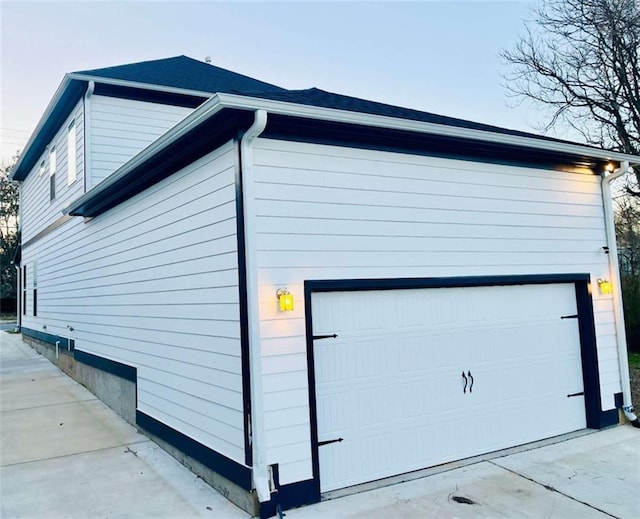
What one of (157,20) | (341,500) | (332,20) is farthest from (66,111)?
(341,500)

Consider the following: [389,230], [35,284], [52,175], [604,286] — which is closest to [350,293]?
[389,230]

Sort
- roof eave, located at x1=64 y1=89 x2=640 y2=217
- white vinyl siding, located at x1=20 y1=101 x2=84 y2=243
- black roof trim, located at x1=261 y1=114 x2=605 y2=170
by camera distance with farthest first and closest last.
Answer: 1. white vinyl siding, located at x1=20 y1=101 x2=84 y2=243
2. black roof trim, located at x1=261 y1=114 x2=605 y2=170
3. roof eave, located at x1=64 y1=89 x2=640 y2=217

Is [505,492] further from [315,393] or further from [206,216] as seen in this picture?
[206,216]

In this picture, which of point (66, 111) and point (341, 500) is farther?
point (66, 111)

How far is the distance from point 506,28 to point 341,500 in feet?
42.2

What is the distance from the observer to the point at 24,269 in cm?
1502

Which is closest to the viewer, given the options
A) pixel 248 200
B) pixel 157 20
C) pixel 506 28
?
pixel 248 200

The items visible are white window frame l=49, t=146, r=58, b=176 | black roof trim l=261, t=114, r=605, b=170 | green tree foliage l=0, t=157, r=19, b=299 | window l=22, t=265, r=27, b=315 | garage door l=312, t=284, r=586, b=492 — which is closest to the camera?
black roof trim l=261, t=114, r=605, b=170

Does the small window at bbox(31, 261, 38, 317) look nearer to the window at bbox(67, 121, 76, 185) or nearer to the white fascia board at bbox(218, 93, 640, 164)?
the window at bbox(67, 121, 76, 185)

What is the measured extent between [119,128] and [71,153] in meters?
1.40

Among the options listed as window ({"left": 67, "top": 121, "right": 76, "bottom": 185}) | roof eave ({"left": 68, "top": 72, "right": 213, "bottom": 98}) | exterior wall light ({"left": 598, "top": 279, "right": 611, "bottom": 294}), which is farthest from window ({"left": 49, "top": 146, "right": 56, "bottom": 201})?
Result: exterior wall light ({"left": 598, "top": 279, "right": 611, "bottom": 294})

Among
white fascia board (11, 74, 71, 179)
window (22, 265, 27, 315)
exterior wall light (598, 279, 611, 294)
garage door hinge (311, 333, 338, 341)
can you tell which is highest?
white fascia board (11, 74, 71, 179)

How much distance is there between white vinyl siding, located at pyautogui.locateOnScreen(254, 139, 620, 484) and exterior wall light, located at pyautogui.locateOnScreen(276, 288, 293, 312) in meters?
0.06

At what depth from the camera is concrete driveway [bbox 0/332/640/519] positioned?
366 cm
